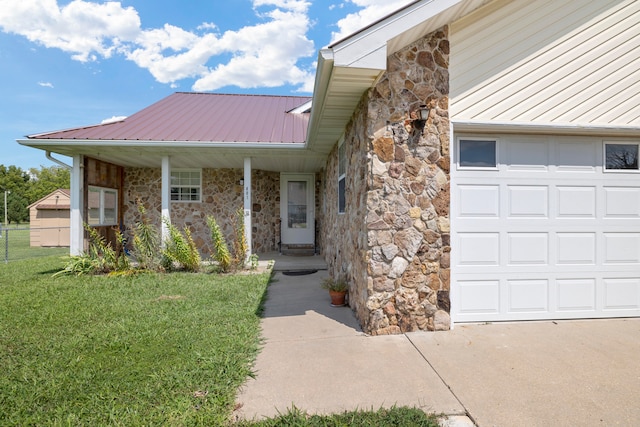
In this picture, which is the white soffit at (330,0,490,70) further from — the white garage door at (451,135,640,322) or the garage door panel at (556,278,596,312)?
the garage door panel at (556,278,596,312)

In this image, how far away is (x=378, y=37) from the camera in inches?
129

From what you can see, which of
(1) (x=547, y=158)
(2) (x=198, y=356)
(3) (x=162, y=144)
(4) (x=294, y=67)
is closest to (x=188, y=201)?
(3) (x=162, y=144)

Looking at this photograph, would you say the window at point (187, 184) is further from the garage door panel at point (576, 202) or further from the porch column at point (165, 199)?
the garage door panel at point (576, 202)

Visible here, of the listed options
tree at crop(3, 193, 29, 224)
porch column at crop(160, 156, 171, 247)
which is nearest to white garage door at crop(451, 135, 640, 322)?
porch column at crop(160, 156, 171, 247)

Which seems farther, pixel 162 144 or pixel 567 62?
pixel 162 144

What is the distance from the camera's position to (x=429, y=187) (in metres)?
3.77

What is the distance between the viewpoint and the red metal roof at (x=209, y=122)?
25.0 ft

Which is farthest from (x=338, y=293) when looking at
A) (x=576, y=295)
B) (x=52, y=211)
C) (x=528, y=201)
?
(x=52, y=211)

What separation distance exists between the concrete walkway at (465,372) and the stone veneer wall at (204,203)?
20.8ft

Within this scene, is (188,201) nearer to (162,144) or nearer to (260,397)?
(162,144)

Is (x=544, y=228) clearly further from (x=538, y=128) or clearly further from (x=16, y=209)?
(x=16, y=209)

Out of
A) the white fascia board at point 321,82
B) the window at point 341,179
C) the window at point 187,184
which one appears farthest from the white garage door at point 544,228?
the window at point 187,184

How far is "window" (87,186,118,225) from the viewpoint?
8336 millimetres

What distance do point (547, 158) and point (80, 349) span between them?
6.01m
